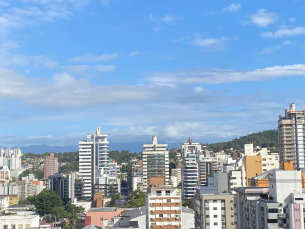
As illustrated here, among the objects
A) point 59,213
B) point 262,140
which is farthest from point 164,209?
point 262,140

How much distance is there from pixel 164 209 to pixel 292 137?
54451 mm

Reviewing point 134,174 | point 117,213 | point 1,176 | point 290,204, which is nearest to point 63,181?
point 134,174

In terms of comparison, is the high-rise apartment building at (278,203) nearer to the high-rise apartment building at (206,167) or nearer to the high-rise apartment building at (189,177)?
the high-rise apartment building at (189,177)

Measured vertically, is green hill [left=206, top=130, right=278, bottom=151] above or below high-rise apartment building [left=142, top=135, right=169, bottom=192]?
above

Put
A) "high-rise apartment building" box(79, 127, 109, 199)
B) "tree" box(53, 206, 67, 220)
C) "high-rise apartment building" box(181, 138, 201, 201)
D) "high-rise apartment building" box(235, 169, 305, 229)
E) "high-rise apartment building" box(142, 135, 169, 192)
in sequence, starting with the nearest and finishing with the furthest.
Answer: "high-rise apartment building" box(235, 169, 305, 229), "tree" box(53, 206, 67, 220), "high-rise apartment building" box(181, 138, 201, 201), "high-rise apartment building" box(142, 135, 169, 192), "high-rise apartment building" box(79, 127, 109, 199)

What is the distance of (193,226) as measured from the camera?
190 ft

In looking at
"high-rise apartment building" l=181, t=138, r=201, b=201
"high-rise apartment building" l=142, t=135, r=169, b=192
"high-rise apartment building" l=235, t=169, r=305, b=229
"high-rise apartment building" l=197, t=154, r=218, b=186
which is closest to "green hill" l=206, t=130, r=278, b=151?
"high-rise apartment building" l=197, t=154, r=218, b=186

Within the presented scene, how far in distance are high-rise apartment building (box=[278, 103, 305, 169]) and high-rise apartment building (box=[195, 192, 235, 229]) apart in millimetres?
47310

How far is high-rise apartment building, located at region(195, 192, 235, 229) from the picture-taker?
49.7 m

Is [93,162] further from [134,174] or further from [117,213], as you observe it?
[117,213]

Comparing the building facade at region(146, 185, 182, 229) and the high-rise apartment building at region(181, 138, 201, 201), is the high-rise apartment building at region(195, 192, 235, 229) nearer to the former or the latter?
the building facade at region(146, 185, 182, 229)

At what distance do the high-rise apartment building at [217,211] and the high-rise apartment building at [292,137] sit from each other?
47310 millimetres

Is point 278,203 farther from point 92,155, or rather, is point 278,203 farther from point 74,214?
point 92,155

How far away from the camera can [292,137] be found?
95312mm
